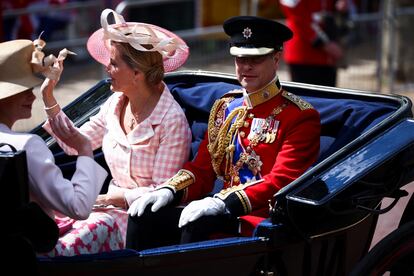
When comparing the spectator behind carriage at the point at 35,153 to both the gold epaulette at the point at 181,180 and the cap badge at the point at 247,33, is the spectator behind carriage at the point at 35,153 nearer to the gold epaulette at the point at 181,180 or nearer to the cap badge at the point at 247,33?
the gold epaulette at the point at 181,180

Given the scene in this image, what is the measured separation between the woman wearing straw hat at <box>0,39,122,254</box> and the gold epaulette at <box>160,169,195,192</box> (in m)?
0.51

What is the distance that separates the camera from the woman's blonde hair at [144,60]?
3.92 metres

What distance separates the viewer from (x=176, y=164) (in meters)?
4.02

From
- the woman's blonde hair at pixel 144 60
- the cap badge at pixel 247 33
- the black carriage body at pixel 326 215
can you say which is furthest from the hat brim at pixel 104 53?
the black carriage body at pixel 326 215

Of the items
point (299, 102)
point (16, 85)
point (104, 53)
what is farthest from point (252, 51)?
point (16, 85)

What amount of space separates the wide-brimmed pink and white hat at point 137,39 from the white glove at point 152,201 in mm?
562

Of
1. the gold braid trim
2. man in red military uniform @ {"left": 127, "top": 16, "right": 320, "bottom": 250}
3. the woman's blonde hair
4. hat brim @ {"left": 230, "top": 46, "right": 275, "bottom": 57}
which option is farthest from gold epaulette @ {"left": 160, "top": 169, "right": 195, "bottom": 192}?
hat brim @ {"left": 230, "top": 46, "right": 275, "bottom": 57}

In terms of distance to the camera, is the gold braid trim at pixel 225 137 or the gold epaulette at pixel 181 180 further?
the gold braid trim at pixel 225 137

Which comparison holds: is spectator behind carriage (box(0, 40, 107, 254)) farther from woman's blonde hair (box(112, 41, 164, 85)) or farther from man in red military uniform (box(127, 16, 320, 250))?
woman's blonde hair (box(112, 41, 164, 85))

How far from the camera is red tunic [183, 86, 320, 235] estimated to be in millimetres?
3701

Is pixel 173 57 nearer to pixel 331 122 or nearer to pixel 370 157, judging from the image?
pixel 331 122

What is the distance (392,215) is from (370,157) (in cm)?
216

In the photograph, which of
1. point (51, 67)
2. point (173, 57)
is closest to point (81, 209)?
point (51, 67)

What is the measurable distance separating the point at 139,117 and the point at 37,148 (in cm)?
90
